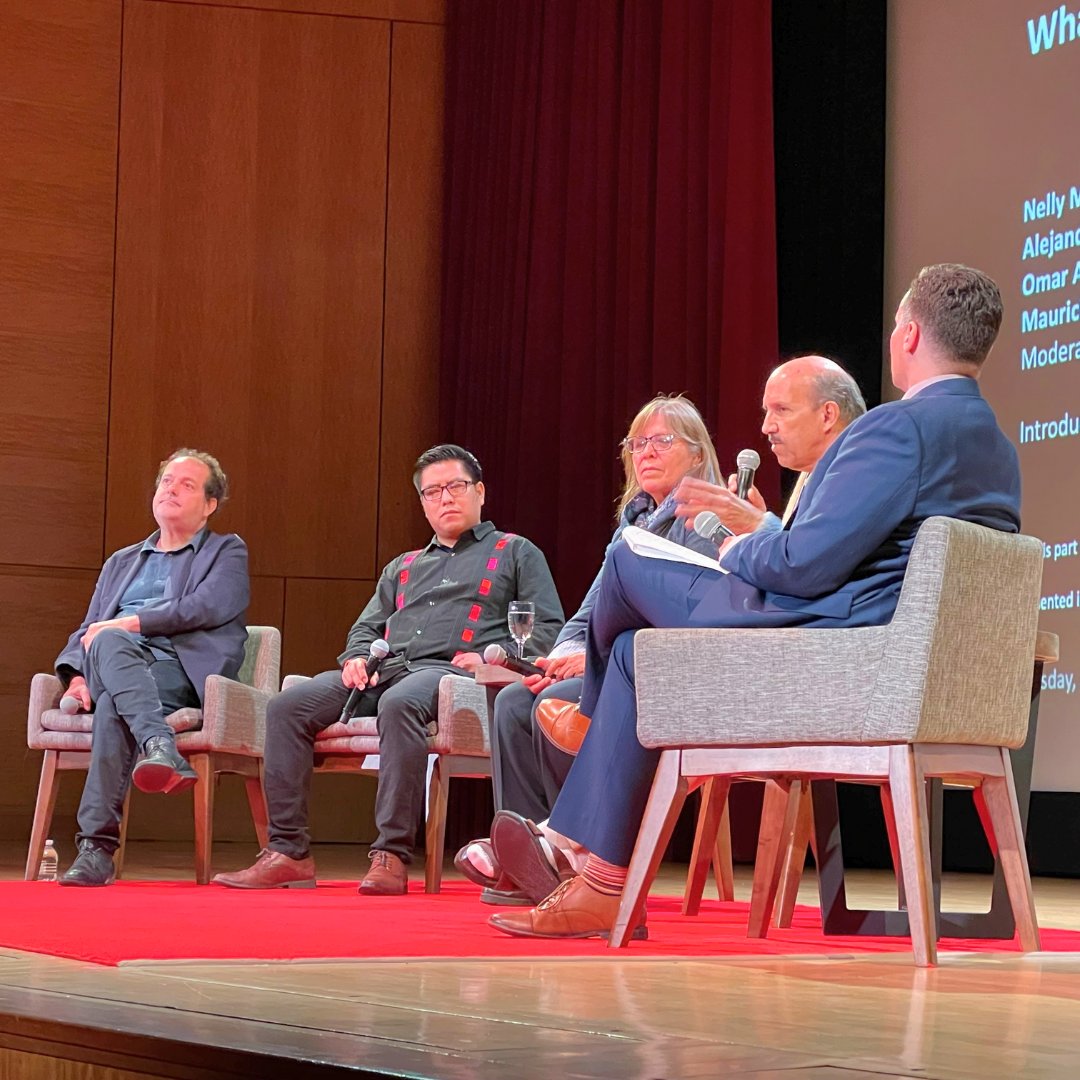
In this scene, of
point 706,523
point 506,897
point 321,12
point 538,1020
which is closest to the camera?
point 538,1020

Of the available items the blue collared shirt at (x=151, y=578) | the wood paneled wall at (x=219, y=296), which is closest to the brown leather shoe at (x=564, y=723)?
the blue collared shirt at (x=151, y=578)

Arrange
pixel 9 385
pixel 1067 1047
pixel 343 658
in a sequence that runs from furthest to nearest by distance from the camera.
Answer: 1. pixel 9 385
2. pixel 343 658
3. pixel 1067 1047

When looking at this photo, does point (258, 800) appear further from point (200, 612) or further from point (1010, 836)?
point (1010, 836)

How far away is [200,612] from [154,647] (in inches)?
6.1

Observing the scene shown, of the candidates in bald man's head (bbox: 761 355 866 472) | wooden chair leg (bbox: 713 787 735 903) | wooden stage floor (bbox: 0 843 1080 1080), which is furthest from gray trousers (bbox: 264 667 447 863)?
wooden stage floor (bbox: 0 843 1080 1080)

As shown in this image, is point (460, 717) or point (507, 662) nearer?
point (507, 662)

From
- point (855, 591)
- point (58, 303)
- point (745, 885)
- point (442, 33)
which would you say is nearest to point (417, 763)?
point (745, 885)

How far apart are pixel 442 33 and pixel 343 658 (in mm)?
3816

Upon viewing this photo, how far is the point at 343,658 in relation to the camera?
179 inches

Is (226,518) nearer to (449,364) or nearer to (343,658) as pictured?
(449,364)

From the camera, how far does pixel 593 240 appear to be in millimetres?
6863

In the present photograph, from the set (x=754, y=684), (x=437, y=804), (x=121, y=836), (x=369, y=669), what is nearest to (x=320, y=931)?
(x=754, y=684)

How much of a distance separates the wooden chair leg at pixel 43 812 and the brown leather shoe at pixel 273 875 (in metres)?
0.55

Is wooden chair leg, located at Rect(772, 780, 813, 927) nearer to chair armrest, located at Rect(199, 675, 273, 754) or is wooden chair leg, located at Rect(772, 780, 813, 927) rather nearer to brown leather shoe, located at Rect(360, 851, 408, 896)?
brown leather shoe, located at Rect(360, 851, 408, 896)
